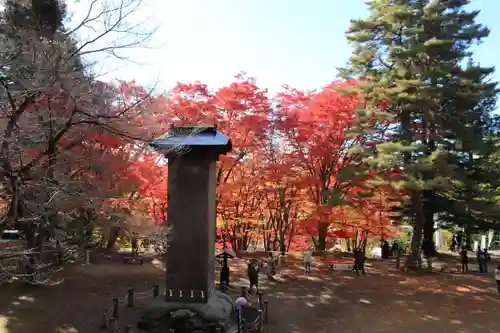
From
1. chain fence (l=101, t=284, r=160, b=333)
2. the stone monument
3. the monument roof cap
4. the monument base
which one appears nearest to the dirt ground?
chain fence (l=101, t=284, r=160, b=333)

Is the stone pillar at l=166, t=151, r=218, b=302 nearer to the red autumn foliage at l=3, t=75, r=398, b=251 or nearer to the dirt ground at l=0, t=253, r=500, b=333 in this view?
the dirt ground at l=0, t=253, r=500, b=333

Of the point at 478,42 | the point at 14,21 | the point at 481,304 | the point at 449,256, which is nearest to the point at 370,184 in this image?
the point at 481,304

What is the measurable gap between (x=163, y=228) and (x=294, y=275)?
9.85 meters

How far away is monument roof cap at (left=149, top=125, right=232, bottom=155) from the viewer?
1131cm

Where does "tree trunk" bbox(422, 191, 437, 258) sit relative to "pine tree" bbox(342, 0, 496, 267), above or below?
below

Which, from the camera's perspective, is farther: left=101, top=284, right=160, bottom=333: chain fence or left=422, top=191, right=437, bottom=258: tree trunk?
left=422, top=191, right=437, bottom=258: tree trunk

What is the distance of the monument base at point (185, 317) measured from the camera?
1111 cm

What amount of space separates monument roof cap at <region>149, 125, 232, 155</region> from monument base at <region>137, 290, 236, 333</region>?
425 cm

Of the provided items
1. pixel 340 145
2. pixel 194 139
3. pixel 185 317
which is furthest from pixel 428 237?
pixel 185 317

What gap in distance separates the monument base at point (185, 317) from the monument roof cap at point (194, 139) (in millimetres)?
4247

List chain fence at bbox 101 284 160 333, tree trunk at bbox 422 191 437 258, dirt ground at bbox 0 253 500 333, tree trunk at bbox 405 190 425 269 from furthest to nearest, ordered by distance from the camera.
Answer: tree trunk at bbox 422 191 437 258 < tree trunk at bbox 405 190 425 269 < dirt ground at bbox 0 253 500 333 < chain fence at bbox 101 284 160 333

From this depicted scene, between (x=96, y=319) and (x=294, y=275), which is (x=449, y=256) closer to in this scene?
(x=294, y=275)

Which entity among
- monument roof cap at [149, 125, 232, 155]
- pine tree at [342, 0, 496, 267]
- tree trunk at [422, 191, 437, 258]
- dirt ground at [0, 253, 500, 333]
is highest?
pine tree at [342, 0, 496, 267]

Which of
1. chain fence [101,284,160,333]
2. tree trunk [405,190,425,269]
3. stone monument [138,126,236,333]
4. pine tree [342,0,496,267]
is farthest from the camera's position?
tree trunk [405,190,425,269]
